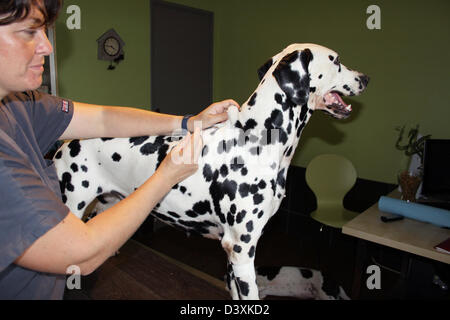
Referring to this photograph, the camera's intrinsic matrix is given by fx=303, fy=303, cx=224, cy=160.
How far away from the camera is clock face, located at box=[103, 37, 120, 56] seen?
339cm

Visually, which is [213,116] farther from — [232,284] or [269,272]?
[269,272]

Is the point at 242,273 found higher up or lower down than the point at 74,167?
lower down

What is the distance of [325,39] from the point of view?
3.62 meters

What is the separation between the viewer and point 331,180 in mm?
3500

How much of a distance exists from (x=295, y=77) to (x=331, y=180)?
8.62 feet

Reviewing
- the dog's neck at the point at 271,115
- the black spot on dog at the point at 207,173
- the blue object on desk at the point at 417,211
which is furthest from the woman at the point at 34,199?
the blue object on desk at the point at 417,211

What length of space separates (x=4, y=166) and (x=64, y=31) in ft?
9.85

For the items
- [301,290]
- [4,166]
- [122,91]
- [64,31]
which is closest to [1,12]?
[4,166]

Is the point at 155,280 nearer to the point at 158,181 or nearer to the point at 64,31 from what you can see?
the point at 158,181

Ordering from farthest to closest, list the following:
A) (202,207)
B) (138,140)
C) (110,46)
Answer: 1. (110,46)
2. (138,140)
3. (202,207)

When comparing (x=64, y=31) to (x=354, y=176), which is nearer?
(x=64, y=31)

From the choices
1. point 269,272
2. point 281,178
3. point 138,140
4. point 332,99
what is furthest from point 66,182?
point 269,272

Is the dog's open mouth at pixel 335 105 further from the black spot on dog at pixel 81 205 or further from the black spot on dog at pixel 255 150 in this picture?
the black spot on dog at pixel 81 205

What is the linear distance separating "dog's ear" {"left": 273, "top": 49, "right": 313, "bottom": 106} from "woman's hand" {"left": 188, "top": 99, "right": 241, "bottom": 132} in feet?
0.86
